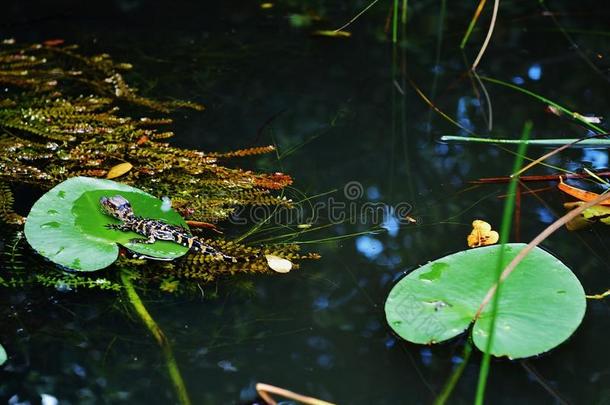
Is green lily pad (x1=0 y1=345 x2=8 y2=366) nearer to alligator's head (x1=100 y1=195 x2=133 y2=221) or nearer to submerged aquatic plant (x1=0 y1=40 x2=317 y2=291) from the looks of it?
submerged aquatic plant (x1=0 y1=40 x2=317 y2=291)

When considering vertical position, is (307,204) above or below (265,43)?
below

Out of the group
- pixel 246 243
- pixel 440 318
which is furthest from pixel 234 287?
pixel 440 318

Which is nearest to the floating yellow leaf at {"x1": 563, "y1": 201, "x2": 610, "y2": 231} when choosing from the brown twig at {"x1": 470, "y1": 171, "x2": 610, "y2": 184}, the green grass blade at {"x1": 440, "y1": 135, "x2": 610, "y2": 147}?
the brown twig at {"x1": 470, "y1": 171, "x2": 610, "y2": 184}

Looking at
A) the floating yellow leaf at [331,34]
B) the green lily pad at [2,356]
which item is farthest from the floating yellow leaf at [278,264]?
the floating yellow leaf at [331,34]

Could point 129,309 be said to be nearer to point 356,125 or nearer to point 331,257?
point 331,257

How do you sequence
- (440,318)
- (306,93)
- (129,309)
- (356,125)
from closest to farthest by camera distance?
(440,318), (129,309), (356,125), (306,93)

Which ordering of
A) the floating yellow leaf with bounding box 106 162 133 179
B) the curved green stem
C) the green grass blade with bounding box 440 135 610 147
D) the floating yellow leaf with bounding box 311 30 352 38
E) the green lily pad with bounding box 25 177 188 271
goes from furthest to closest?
the floating yellow leaf with bounding box 311 30 352 38 → the green grass blade with bounding box 440 135 610 147 → the floating yellow leaf with bounding box 106 162 133 179 → the green lily pad with bounding box 25 177 188 271 → the curved green stem

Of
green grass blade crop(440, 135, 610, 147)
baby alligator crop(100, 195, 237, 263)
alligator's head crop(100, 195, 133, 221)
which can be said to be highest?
alligator's head crop(100, 195, 133, 221)

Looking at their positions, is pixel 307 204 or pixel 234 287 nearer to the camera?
pixel 234 287
